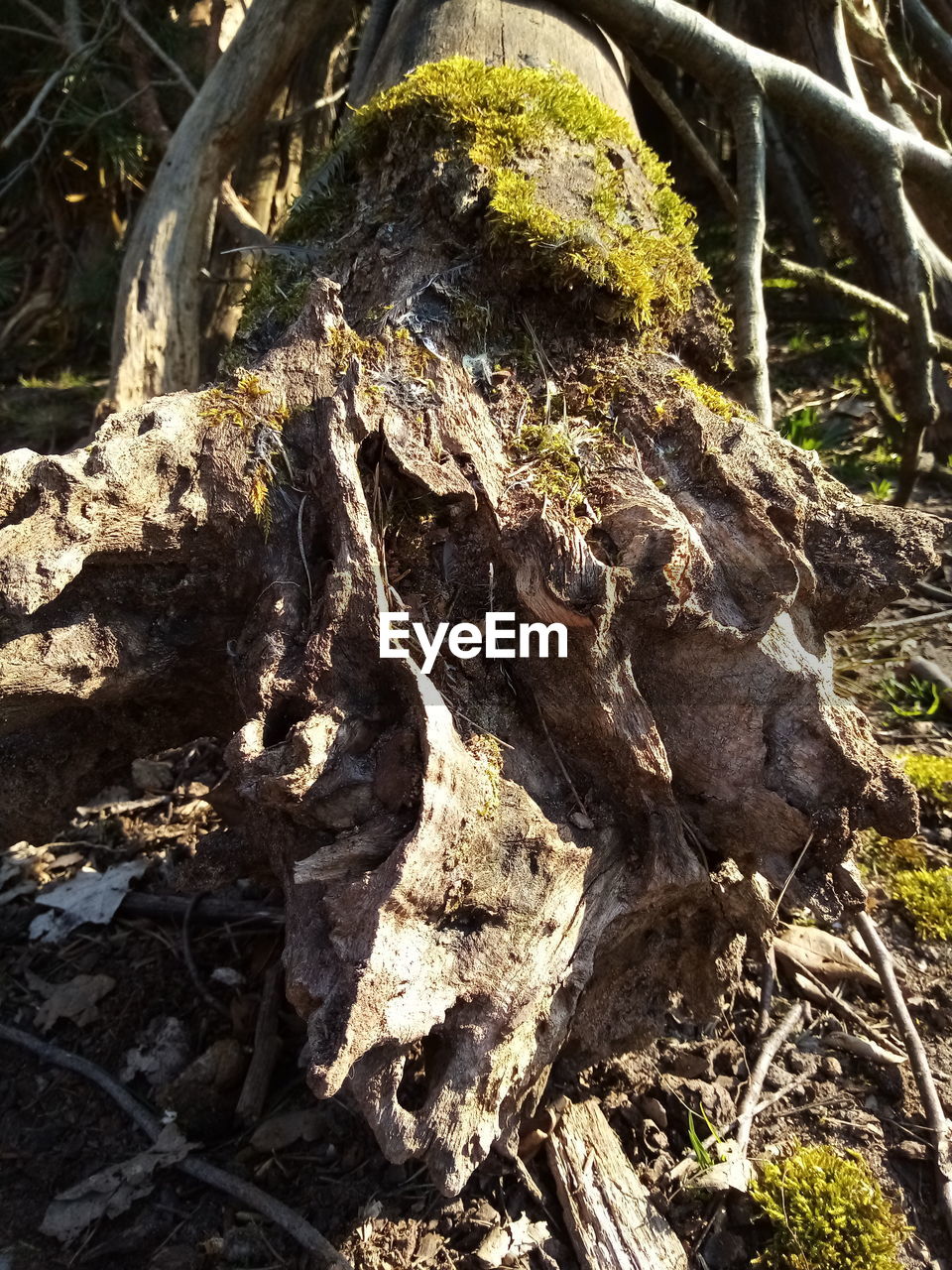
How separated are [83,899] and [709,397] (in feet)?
8.50

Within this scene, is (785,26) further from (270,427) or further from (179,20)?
(270,427)

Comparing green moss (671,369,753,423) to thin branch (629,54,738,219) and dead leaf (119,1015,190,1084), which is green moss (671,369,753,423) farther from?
dead leaf (119,1015,190,1084)

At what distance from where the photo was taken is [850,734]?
1872 mm

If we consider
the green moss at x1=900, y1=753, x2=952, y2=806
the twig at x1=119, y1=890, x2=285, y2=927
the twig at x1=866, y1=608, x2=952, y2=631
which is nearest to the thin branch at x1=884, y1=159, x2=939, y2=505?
the twig at x1=866, y1=608, x2=952, y2=631

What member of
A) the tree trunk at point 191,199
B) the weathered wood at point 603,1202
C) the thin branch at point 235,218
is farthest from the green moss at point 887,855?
the thin branch at point 235,218

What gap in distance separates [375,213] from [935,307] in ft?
9.95

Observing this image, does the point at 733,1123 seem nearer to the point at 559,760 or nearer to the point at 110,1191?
the point at 559,760

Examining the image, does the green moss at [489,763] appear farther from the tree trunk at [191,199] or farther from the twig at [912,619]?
the tree trunk at [191,199]

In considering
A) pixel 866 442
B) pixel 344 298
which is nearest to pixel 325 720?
pixel 344 298

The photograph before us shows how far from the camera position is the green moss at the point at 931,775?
2887 millimetres

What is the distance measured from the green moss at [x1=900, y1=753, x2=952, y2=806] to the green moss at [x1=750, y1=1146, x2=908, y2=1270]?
4.32 ft

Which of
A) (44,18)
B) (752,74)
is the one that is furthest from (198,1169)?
(44,18)

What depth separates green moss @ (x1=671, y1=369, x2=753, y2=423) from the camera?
223 centimetres

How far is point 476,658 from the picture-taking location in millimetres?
1951
